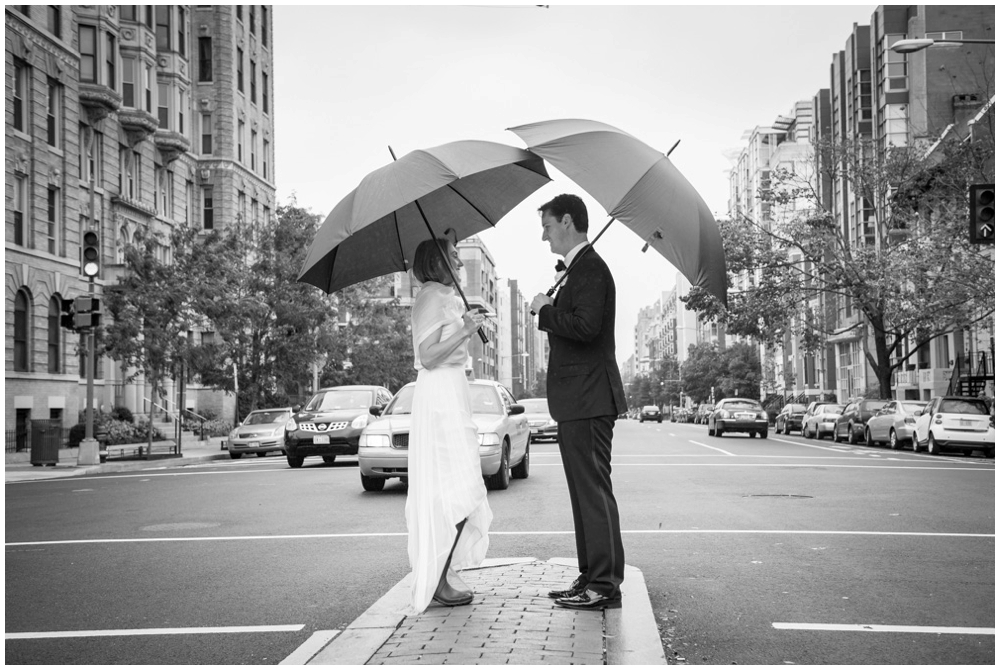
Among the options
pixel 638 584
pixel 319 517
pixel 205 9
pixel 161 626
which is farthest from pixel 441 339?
pixel 205 9

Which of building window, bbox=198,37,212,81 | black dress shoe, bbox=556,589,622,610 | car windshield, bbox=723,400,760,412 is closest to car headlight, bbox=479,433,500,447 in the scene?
black dress shoe, bbox=556,589,622,610

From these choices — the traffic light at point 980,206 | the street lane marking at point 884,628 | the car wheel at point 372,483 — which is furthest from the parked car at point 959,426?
the street lane marking at point 884,628

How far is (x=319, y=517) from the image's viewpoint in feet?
39.2

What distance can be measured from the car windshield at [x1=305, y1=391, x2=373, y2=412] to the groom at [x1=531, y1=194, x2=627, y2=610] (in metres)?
17.5

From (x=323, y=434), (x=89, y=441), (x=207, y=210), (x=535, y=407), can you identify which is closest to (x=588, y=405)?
(x=323, y=434)

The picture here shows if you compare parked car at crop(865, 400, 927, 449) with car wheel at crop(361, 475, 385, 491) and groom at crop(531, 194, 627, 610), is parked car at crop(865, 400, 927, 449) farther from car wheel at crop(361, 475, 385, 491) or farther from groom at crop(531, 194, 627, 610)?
groom at crop(531, 194, 627, 610)

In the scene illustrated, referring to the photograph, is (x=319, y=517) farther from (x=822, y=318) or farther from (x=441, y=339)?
(x=822, y=318)

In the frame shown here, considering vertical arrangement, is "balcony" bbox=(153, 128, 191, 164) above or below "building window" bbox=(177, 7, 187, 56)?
below

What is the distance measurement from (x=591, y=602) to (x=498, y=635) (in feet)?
2.45

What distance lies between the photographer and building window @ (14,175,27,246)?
106ft

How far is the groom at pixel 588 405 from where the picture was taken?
5.62 m

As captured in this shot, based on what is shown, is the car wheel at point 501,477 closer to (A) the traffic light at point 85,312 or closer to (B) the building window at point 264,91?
(A) the traffic light at point 85,312

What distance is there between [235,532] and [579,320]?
6243mm

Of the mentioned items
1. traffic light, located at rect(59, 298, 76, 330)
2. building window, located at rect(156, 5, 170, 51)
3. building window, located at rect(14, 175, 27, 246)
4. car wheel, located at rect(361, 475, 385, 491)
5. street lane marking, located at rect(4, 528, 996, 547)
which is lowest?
street lane marking, located at rect(4, 528, 996, 547)
